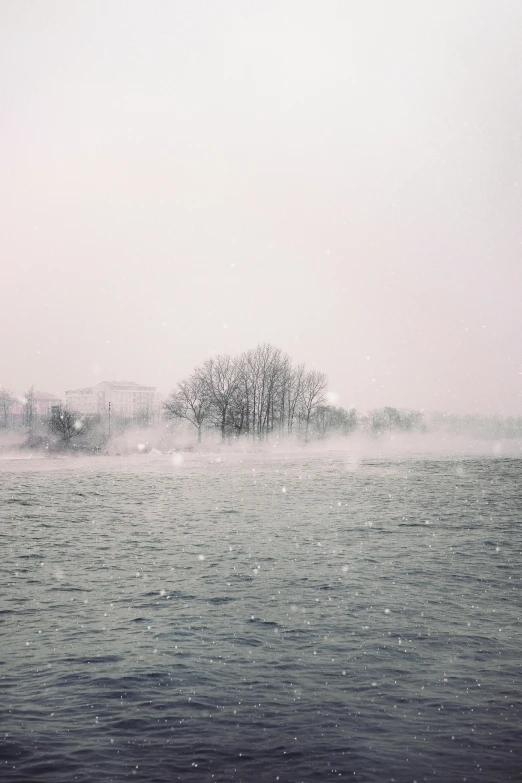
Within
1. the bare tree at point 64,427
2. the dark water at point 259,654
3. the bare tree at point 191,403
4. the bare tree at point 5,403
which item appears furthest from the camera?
the bare tree at point 5,403

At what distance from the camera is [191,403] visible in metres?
108

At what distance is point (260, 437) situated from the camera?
113 m

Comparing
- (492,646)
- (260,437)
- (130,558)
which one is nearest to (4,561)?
(130,558)

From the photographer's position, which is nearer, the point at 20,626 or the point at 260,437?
the point at 20,626

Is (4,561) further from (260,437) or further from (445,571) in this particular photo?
(260,437)

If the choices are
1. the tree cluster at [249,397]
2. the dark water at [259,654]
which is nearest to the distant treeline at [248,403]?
the tree cluster at [249,397]

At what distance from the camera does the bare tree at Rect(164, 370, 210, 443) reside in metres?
107

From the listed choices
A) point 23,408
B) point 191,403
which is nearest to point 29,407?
point 23,408

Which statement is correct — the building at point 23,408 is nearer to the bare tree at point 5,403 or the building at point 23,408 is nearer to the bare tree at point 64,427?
the bare tree at point 5,403

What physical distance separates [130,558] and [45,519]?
9.93 m

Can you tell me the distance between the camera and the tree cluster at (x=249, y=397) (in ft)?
356

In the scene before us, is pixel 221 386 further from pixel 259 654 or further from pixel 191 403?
pixel 259 654

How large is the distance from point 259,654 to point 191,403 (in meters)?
97.8

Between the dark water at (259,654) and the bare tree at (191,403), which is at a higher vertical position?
the bare tree at (191,403)
